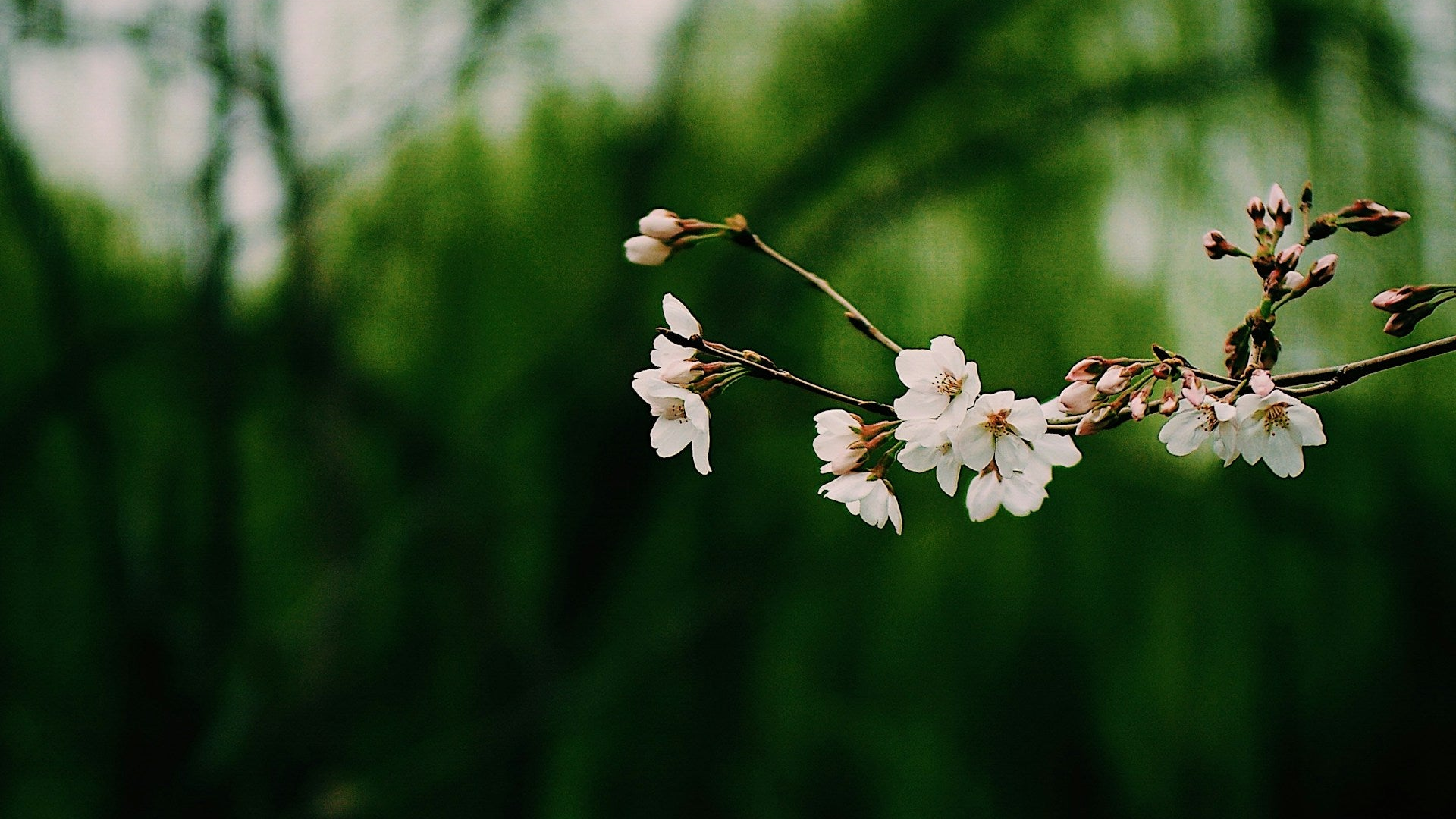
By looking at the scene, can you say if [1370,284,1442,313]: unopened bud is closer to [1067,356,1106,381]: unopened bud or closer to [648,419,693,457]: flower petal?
[1067,356,1106,381]: unopened bud

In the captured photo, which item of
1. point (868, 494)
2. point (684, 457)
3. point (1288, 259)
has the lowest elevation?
point (868, 494)

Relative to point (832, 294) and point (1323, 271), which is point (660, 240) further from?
point (1323, 271)

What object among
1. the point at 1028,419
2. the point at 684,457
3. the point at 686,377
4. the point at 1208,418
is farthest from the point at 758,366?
the point at 684,457

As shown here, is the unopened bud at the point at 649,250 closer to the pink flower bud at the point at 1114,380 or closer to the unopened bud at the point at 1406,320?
the pink flower bud at the point at 1114,380

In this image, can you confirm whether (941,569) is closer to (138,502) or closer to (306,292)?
(306,292)

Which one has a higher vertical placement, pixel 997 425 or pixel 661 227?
pixel 661 227
